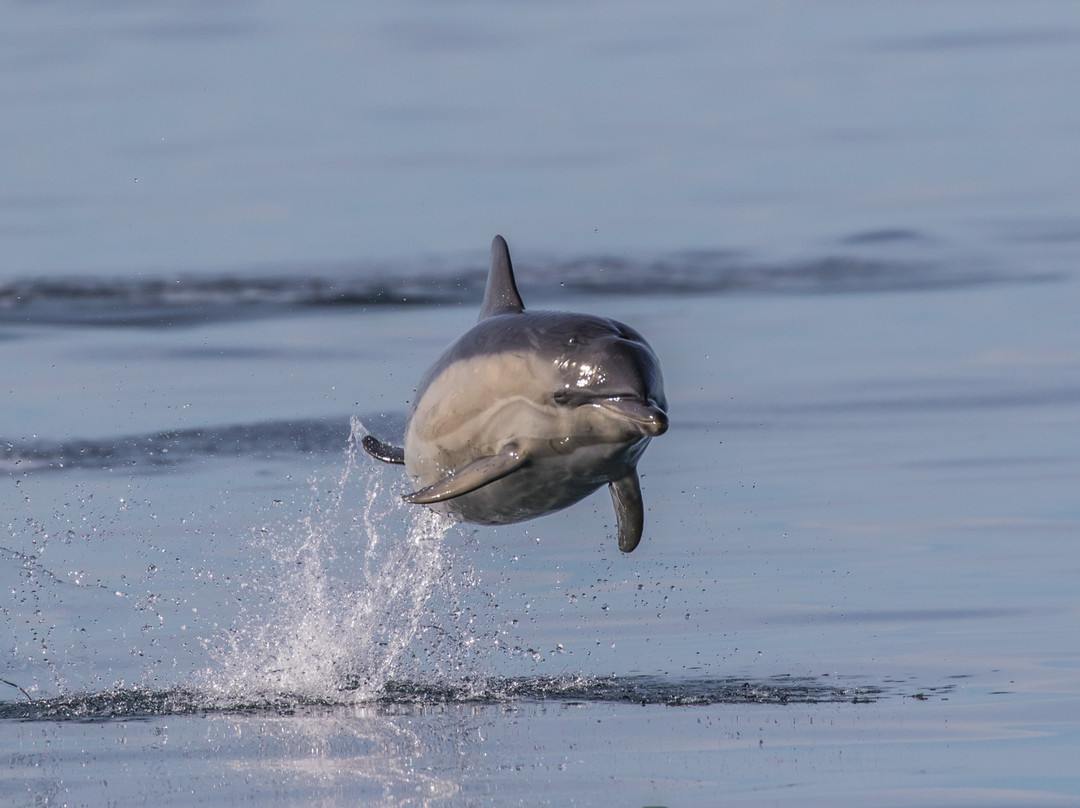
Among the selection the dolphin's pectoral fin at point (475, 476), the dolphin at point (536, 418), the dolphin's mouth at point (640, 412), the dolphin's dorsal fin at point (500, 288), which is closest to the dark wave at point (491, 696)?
the dolphin at point (536, 418)

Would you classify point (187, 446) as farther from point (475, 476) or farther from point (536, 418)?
point (536, 418)

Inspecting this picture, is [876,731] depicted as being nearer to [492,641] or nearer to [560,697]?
[560,697]

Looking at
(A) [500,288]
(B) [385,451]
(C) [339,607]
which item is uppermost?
(A) [500,288]

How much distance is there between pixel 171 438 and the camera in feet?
77.9

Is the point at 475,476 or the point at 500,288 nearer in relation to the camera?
the point at 475,476

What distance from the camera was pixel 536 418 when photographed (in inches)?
442

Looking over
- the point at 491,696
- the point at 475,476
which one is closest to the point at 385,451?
the point at 491,696

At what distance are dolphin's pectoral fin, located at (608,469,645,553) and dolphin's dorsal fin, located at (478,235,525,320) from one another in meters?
1.32

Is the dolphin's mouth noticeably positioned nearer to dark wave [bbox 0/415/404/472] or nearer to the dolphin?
the dolphin

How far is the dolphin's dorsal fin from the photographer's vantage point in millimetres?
12914

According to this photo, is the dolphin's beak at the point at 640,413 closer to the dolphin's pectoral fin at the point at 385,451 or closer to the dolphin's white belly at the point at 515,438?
the dolphin's white belly at the point at 515,438

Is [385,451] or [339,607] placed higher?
[385,451]

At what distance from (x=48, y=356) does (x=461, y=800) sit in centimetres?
2030

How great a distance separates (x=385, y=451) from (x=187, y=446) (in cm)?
957
